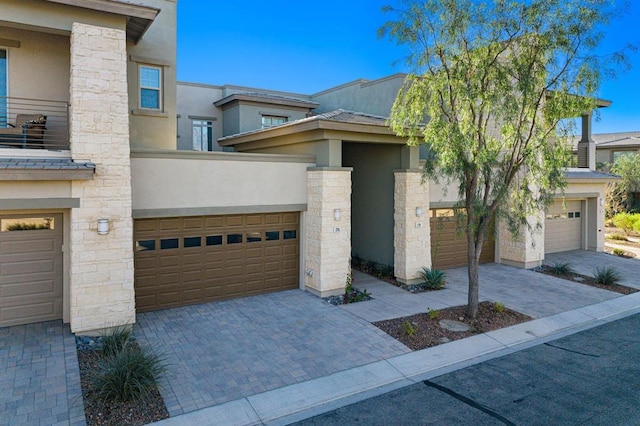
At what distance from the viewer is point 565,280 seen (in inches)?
587

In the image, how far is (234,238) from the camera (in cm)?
1195

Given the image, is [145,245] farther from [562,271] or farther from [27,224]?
[562,271]

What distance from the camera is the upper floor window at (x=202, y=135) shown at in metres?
20.1

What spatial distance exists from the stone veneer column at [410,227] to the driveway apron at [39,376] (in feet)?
30.0

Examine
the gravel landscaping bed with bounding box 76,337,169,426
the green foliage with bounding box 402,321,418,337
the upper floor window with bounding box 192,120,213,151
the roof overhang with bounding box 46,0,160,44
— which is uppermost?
the roof overhang with bounding box 46,0,160,44

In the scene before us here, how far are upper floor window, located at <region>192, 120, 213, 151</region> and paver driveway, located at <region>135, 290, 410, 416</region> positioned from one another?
10452 mm

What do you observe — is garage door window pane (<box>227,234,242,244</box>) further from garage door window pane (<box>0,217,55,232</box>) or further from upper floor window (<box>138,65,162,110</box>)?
upper floor window (<box>138,65,162,110</box>)

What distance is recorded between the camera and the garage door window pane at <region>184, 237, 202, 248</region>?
37.0 ft

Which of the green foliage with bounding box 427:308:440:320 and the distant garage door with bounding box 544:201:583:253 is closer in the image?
the green foliage with bounding box 427:308:440:320

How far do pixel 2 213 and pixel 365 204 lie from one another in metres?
10.6

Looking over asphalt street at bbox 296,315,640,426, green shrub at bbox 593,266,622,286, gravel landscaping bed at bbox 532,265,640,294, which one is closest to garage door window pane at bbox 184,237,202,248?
asphalt street at bbox 296,315,640,426

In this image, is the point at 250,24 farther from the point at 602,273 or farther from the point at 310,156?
the point at 602,273

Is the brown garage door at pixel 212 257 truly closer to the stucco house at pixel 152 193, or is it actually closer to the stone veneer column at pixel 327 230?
the stucco house at pixel 152 193

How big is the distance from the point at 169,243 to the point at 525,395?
8418mm
